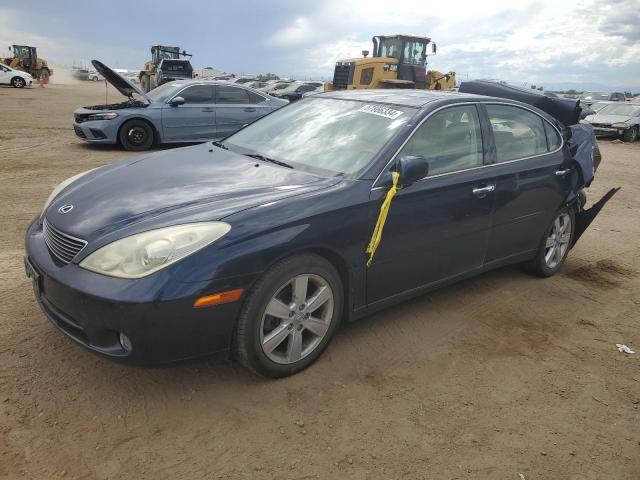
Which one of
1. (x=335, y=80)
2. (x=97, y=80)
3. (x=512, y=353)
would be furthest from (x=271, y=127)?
(x=97, y=80)

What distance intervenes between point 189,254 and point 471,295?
8.64ft

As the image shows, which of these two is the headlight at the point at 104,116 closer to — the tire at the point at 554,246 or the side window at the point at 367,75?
the tire at the point at 554,246

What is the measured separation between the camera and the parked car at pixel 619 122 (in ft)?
60.3

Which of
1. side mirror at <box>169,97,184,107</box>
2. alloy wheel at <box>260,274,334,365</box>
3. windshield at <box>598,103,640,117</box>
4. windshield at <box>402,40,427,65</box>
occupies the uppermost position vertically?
windshield at <box>402,40,427,65</box>

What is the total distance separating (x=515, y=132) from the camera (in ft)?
13.8

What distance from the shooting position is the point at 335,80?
66.0 ft

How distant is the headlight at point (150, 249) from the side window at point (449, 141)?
4.56 feet

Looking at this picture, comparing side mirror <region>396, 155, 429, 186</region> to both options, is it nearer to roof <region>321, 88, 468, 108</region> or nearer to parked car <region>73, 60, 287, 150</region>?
roof <region>321, 88, 468, 108</region>

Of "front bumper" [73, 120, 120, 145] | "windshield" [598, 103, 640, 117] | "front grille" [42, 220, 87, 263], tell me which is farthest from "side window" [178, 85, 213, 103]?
"windshield" [598, 103, 640, 117]

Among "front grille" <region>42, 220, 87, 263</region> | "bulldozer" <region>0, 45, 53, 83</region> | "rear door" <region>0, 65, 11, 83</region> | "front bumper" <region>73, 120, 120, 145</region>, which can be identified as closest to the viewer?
"front grille" <region>42, 220, 87, 263</region>

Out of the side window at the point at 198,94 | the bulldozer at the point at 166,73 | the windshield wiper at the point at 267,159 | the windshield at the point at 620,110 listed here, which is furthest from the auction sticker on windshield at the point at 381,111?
the bulldozer at the point at 166,73

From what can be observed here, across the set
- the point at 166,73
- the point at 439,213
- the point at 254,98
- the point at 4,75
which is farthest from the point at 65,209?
the point at 4,75

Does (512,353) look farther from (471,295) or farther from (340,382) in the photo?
(340,382)

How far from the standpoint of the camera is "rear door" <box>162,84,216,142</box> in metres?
10.8
